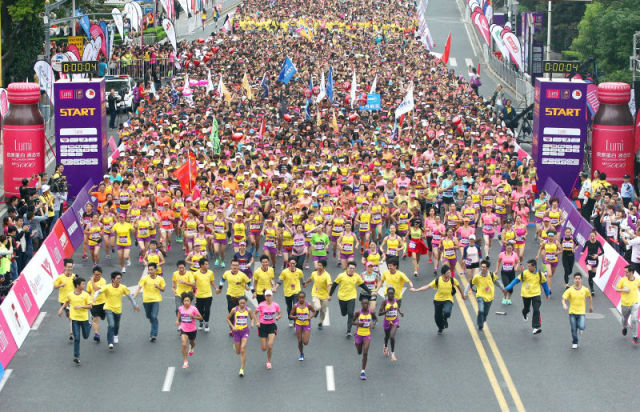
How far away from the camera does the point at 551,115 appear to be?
36094 millimetres

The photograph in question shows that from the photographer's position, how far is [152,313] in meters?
22.6

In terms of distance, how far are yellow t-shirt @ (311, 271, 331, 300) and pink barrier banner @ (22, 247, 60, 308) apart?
567 cm

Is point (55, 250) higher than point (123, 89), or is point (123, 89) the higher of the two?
point (123, 89)

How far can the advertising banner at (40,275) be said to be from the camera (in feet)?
79.3

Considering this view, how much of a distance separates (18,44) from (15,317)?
40448 millimetres

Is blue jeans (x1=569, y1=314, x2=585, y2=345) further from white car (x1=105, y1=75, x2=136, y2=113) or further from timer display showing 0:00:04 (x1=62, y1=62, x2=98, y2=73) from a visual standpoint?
white car (x1=105, y1=75, x2=136, y2=113)

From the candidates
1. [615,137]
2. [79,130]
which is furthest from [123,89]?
[615,137]

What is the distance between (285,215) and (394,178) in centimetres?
573

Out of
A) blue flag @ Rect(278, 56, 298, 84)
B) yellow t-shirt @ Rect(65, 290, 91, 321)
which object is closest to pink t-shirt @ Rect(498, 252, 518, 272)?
yellow t-shirt @ Rect(65, 290, 91, 321)

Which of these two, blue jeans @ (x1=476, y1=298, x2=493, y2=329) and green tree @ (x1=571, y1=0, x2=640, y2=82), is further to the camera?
green tree @ (x1=571, y1=0, x2=640, y2=82)

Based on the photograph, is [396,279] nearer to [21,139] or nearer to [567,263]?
[567,263]

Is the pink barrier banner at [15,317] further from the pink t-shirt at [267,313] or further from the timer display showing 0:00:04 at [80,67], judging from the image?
the timer display showing 0:00:04 at [80,67]

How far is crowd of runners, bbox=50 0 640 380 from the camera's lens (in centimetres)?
2244

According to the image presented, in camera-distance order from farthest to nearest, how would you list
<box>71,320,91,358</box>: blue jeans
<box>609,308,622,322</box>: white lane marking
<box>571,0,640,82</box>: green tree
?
<box>571,0,640,82</box>: green tree
<box>609,308,622,322</box>: white lane marking
<box>71,320,91,358</box>: blue jeans
